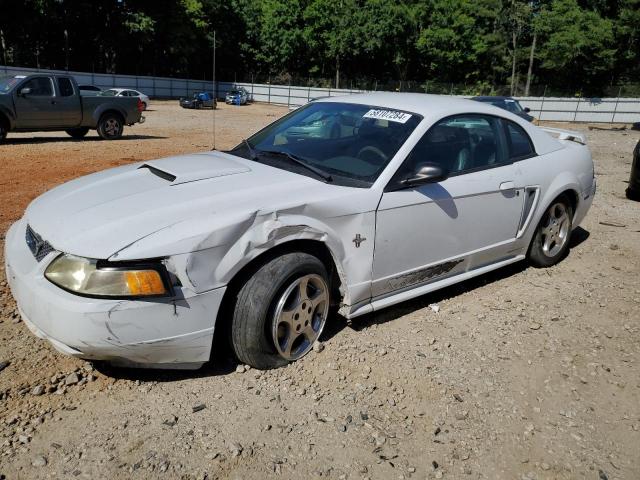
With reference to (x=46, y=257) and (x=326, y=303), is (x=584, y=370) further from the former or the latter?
(x=46, y=257)

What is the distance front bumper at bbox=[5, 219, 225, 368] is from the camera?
2.54 meters

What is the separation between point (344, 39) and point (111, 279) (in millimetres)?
53532

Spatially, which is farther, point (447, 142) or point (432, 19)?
point (432, 19)

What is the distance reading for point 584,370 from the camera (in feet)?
11.1

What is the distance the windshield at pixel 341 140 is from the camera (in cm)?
351

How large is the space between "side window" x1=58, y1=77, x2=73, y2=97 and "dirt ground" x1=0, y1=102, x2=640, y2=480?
36.9 ft

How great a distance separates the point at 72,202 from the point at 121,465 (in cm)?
151

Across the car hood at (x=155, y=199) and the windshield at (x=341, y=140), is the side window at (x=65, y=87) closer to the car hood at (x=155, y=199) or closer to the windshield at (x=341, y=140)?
the windshield at (x=341, y=140)

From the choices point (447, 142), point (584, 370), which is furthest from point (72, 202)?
point (584, 370)

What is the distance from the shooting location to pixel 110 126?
1434cm

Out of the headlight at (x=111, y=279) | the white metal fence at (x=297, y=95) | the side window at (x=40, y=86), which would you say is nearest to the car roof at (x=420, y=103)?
the headlight at (x=111, y=279)

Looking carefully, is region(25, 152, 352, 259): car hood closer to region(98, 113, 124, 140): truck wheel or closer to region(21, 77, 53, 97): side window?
region(21, 77, 53, 97): side window

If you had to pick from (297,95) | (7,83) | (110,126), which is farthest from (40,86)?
(297,95)

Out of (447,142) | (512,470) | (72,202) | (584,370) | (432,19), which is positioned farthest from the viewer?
(432,19)
